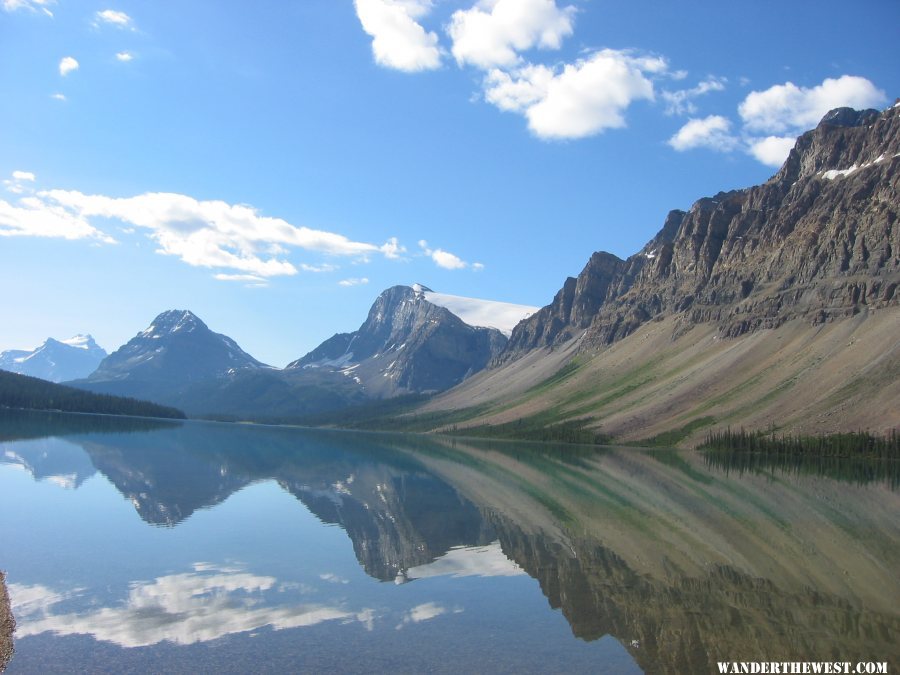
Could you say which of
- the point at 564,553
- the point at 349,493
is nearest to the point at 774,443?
the point at 349,493

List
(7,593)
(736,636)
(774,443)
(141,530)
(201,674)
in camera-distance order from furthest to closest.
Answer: (774,443) < (141,530) < (7,593) < (736,636) < (201,674)

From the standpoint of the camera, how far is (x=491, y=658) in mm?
24266

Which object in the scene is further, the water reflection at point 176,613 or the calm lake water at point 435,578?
the water reflection at point 176,613

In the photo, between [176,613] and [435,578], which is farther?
[435,578]

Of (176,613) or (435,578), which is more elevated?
(176,613)

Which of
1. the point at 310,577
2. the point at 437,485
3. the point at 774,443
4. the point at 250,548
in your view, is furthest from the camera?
the point at 774,443

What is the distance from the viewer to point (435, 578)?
36344 millimetres

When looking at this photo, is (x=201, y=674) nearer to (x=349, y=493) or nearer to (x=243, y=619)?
(x=243, y=619)

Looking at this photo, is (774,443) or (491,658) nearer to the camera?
(491,658)

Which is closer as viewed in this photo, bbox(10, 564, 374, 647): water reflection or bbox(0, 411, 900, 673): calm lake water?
bbox(0, 411, 900, 673): calm lake water

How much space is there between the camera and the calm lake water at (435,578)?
2442cm

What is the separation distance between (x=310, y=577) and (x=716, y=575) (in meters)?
21.8

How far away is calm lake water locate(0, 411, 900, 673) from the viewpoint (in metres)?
24.4

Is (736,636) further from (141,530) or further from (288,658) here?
(141,530)
